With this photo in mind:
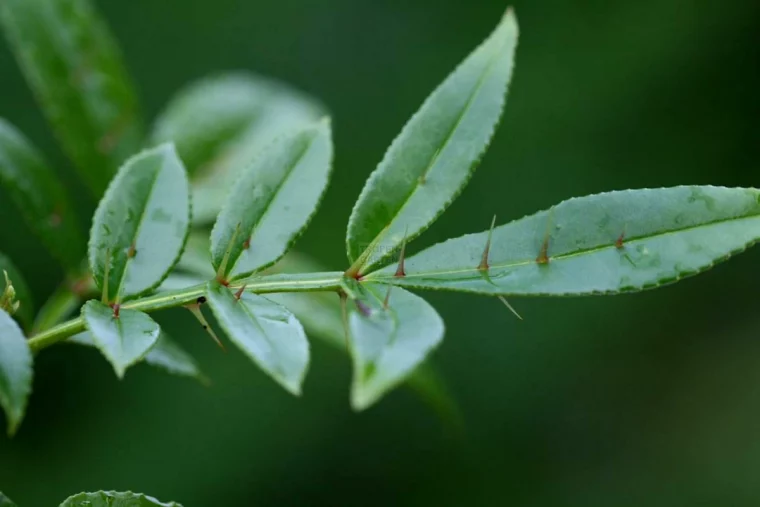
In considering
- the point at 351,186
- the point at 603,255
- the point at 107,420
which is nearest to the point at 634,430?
the point at 351,186

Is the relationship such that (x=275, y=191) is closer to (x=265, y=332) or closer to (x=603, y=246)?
(x=265, y=332)

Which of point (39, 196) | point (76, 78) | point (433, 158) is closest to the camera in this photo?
point (433, 158)

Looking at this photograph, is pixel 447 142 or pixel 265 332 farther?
pixel 447 142

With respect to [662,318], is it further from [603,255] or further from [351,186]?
[603,255]

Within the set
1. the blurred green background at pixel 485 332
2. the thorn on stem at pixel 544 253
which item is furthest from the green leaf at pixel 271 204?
the blurred green background at pixel 485 332

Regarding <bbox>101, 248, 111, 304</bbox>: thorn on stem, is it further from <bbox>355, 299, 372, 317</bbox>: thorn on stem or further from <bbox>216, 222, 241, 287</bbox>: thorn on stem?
<bbox>355, 299, 372, 317</bbox>: thorn on stem

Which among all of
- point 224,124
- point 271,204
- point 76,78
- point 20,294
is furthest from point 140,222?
point 224,124
